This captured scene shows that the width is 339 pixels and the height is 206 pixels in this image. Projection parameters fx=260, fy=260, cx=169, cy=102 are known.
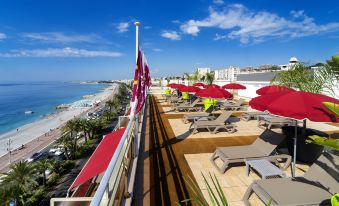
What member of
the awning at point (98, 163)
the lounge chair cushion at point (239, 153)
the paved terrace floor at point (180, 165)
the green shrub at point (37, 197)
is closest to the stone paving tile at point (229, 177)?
the paved terrace floor at point (180, 165)

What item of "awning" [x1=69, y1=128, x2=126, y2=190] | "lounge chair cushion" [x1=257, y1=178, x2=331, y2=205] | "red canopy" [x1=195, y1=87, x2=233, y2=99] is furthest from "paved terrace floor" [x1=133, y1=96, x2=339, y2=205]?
"red canopy" [x1=195, y1=87, x2=233, y2=99]

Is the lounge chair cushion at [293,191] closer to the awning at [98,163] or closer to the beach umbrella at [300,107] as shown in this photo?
the beach umbrella at [300,107]

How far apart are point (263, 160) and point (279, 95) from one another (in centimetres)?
130

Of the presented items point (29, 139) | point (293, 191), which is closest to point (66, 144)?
point (29, 139)

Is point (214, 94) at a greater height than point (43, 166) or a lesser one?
greater

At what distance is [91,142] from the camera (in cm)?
4447

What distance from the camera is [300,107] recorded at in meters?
4.35

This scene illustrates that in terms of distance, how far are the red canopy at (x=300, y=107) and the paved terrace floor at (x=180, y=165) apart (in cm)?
144

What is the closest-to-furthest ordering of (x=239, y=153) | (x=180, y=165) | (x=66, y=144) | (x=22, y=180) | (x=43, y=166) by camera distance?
(x=239, y=153), (x=180, y=165), (x=22, y=180), (x=43, y=166), (x=66, y=144)

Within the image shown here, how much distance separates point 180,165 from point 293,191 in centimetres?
257

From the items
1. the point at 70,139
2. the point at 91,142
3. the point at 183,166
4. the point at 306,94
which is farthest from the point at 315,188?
the point at 91,142

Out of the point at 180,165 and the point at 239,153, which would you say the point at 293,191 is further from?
the point at 180,165

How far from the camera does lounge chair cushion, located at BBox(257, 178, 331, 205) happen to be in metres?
3.32

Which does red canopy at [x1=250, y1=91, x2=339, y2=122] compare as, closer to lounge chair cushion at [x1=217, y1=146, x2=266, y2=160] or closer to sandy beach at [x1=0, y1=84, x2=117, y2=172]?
lounge chair cushion at [x1=217, y1=146, x2=266, y2=160]
